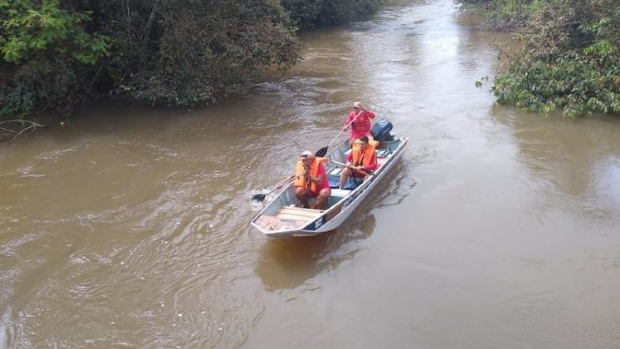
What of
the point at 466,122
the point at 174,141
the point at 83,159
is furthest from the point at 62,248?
the point at 466,122

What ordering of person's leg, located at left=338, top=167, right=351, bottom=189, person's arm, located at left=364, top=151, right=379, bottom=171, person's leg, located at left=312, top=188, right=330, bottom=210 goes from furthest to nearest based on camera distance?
person's arm, located at left=364, top=151, right=379, bottom=171 < person's leg, located at left=338, top=167, right=351, bottom=189 < person's leg, located at left=312, top=188, right=330, bottom=210

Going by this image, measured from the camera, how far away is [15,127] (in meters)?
14.0

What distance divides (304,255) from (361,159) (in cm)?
255

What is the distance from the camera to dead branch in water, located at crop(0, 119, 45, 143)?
13.6 m

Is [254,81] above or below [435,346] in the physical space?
above

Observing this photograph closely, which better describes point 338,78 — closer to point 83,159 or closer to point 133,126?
point 133,126

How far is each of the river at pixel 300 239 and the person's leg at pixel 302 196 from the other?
2.00ft

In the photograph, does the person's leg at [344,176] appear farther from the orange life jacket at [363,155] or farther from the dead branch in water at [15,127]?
the dead branch in water at [15,127]

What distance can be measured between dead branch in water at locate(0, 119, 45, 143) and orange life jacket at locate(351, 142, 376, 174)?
7.99 metres

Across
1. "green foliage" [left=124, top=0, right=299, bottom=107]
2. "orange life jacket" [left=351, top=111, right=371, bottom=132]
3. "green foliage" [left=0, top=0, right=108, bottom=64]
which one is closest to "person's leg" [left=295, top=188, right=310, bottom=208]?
"orange life jacket" [left=351, top=111, right=371, bottom=132]

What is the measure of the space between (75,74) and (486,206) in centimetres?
1043

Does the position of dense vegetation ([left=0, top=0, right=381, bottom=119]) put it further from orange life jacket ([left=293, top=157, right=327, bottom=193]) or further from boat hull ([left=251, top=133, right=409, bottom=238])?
orange life jacket ([left=293, top=157, right=327, bottom=193])

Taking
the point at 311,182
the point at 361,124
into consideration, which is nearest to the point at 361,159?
the point at 311,182

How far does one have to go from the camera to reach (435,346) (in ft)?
23.6
